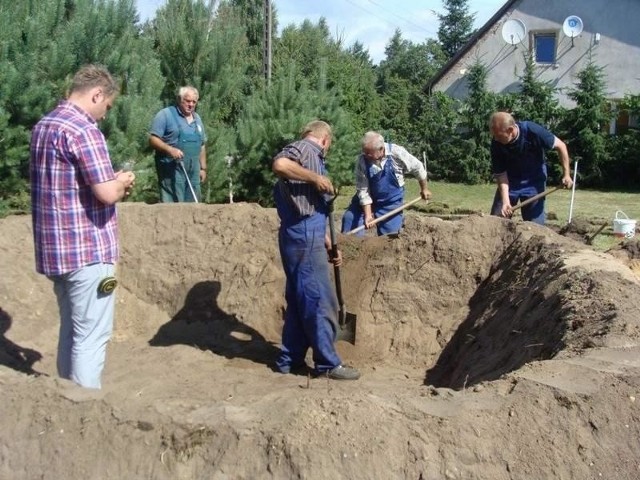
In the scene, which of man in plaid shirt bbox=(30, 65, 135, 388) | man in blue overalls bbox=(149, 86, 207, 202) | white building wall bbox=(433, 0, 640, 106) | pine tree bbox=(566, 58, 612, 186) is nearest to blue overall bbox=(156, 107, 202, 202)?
man in blue overalls bbox=(149, 86, 207, 202)

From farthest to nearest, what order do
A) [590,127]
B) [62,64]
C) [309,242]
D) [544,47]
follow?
[544,47] → [590,127] → [62,64] → [309,242]

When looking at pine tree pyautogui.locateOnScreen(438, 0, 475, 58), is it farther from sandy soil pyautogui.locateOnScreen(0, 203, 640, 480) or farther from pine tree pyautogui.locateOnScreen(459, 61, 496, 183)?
sandy soil pyautogui.locateOnScreen(0, 203, 640, 480)

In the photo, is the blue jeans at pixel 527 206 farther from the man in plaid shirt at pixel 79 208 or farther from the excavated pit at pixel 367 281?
the man in plaid shirt at pixel 79 208

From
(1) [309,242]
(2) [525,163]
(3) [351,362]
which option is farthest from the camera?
(2) [525,163]

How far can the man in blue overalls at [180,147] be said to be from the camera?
28.2 feet

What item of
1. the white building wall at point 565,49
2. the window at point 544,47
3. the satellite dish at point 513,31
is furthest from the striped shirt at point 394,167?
the window at point 544,47

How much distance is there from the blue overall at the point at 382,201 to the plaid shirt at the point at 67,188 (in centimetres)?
406

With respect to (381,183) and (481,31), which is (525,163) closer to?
(381,183)

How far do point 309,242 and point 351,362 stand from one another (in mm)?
1460

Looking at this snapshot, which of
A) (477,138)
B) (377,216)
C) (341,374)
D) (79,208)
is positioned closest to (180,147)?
(377,216)

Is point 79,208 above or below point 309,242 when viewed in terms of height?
above

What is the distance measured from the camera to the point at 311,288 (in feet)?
18.1

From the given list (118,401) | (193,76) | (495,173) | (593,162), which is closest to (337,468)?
(118,401)

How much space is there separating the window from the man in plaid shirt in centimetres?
2351
